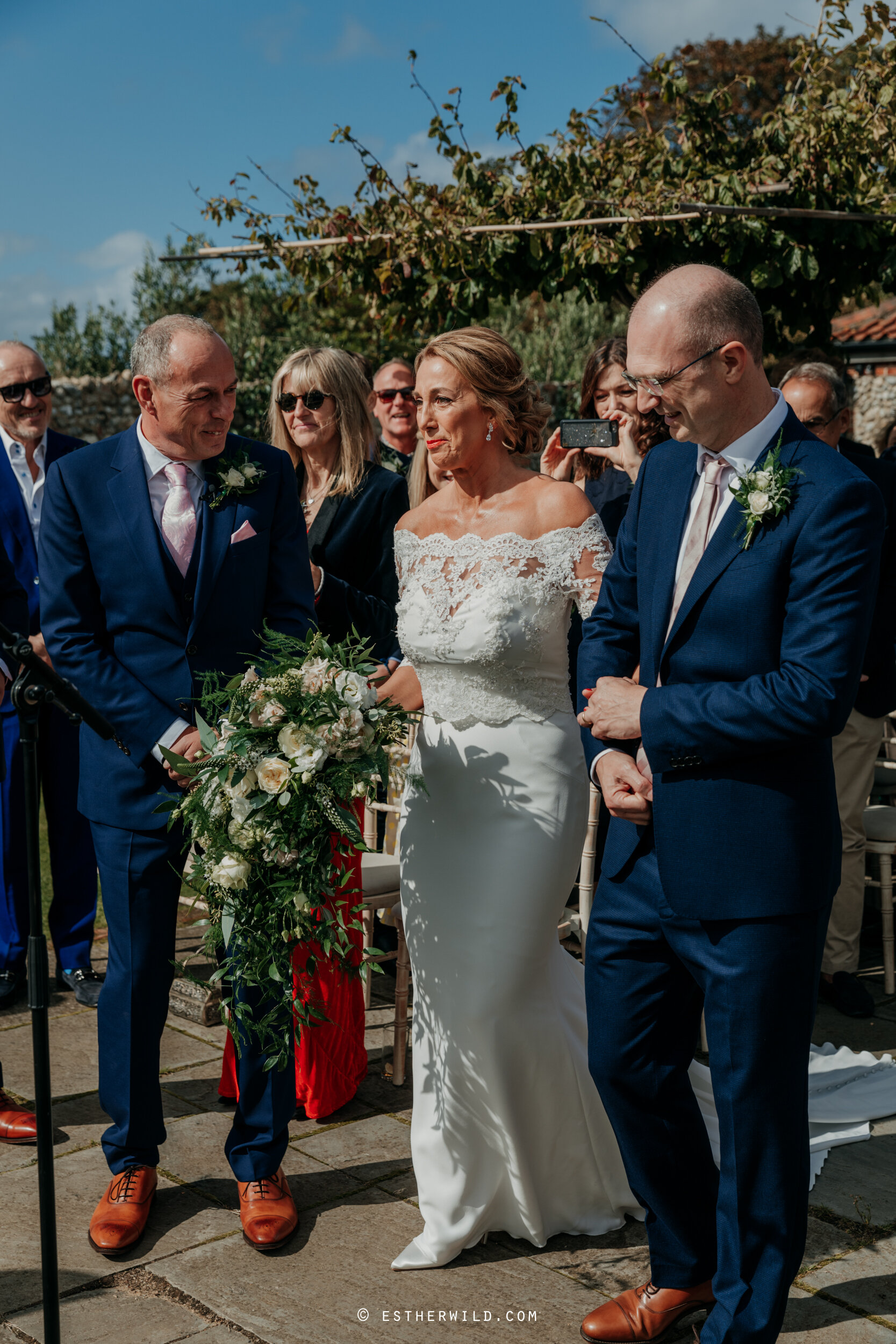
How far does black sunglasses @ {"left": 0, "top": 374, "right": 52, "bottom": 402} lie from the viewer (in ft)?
17.7

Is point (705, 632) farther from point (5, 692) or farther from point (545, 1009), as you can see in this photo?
point (5, 692)

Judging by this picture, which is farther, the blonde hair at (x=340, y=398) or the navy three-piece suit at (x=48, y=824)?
the navy three-piece suit at (x=48, y=824)

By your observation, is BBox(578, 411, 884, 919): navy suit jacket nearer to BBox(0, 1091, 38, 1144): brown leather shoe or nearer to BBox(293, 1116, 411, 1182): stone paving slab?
BBox(293, 1116, 411, 1182): stone paving slab

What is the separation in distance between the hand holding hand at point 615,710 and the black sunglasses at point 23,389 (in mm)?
3547

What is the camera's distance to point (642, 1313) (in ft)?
9.53

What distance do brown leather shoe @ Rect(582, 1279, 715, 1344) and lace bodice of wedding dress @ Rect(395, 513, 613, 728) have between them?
1.53 meters

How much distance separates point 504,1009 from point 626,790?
99 centimetres

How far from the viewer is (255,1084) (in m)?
3.47

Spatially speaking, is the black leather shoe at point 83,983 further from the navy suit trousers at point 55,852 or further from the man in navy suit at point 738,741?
the man in navy suit at point 738,741

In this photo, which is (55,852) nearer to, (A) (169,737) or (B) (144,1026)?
(B) (144,1026)

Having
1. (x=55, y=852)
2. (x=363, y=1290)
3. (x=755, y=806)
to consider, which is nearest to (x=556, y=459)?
(x=755, y=806)

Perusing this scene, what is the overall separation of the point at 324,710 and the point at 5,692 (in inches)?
85.5

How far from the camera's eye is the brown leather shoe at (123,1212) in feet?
10.9

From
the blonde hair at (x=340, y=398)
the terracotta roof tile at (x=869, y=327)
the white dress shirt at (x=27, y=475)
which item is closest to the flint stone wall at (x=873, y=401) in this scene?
the terracotta roof tile at (x=869, y=327)
